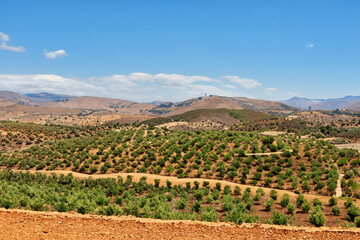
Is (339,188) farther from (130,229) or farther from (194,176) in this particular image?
(130,229)

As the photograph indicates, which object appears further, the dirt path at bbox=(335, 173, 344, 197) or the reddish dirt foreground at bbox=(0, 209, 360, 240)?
the dirt path at bbox=(335, 173, 344, 197)

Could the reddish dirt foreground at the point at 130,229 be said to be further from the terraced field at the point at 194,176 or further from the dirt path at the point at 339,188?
the dirt path at the point at 339,188

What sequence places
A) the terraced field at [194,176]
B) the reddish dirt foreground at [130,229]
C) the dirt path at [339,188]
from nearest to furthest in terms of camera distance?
the reddish dirt foreground at [130,229] → the terraced field at [194,176] → the dirt path at [339,188]

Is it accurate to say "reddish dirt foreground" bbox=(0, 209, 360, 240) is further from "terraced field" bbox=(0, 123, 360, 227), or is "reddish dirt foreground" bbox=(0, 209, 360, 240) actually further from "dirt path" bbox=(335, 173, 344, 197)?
"dirt path" bbox=(335, 173, 344, 197)

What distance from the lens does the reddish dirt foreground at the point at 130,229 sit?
10.1 meters

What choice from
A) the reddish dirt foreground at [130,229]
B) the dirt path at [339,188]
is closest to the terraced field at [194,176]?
the dirt path at [339,188]

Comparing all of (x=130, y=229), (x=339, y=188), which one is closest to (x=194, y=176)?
(x=339, y=188)

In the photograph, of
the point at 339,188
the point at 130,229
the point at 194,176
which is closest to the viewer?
the point at 130,229

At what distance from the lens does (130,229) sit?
35.5 feet

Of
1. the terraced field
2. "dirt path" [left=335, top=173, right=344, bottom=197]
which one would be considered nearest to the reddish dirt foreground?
the terraced field

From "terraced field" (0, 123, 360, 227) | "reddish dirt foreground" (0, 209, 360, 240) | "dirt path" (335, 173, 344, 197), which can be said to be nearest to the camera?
"reddish dirt foreground" (0, 209, 360, 240)

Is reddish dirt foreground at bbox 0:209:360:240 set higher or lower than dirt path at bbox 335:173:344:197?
higher

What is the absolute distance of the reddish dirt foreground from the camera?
33.1 ft

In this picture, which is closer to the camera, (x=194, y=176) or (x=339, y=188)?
(x=339, y=188)
